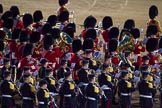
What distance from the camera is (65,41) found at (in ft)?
54.4

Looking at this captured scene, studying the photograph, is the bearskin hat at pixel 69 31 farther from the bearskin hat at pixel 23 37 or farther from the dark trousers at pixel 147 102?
the dark trousers at pixel 147 102

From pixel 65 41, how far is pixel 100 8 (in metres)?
12.4

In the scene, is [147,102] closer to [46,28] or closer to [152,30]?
[152,30]

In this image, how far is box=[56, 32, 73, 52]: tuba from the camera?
16470mm

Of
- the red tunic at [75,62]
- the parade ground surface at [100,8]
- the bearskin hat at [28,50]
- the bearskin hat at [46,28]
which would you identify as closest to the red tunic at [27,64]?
the bearskin hat at [28,50]

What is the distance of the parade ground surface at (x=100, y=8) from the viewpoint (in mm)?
26938

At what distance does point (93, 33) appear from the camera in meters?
17.1

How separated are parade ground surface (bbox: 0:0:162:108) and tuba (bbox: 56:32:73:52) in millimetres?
8870

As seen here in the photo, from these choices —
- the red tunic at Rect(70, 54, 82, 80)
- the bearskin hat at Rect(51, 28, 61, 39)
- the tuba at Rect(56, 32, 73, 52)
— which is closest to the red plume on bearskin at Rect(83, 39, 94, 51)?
the red tunic at Rect(70, 54, 82, 80)

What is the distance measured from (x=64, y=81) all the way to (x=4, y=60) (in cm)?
243

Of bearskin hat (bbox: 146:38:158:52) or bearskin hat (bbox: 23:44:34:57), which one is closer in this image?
bearskin hat (bbox: 23:44:34:57)

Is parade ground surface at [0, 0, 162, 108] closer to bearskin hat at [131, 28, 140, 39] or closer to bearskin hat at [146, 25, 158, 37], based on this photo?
bearskin hat at [146, 25, 158, 37]

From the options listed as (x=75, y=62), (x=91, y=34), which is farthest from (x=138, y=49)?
(x=75, y=62)

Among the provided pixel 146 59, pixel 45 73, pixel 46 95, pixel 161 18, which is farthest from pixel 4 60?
pixel 161 18
